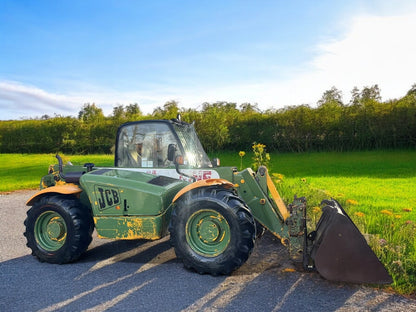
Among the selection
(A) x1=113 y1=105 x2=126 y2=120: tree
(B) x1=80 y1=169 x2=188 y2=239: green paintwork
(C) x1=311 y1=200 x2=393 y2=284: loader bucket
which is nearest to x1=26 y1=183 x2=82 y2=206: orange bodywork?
(B) x1=80 y1=169 x2=188 y2=239: green paintwork

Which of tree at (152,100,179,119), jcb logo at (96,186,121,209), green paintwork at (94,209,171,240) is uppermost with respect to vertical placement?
tree at (152,100,179,119)

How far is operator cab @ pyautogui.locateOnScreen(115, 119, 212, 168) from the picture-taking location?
5.92m

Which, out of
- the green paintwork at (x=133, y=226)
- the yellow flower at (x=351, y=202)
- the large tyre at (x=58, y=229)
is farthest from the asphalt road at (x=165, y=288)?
the yellow flower at (x=351, y=202)

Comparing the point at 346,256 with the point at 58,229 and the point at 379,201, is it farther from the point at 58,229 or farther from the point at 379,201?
the point at 379,201

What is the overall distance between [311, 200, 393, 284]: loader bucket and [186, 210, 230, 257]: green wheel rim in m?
1.17

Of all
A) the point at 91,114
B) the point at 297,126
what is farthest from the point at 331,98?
the point at 91,114

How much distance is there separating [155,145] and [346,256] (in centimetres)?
334

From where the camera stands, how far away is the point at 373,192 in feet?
33.2

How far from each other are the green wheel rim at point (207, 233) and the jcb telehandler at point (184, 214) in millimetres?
13

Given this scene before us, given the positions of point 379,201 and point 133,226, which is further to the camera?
point 379,201

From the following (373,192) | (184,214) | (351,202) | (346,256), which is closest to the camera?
(346,256)

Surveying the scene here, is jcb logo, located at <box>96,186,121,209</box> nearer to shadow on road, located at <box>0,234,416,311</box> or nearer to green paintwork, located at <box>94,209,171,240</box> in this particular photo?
green paintwork, located at <box>94,209,171,240</box>

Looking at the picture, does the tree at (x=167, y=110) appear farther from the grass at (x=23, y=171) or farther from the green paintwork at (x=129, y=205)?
the green paintwork at (x=129, y=205)

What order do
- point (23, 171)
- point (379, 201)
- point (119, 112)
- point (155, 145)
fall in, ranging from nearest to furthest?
point (155, 145)
point (379, 201)
point (23, 171)
point (119, 112)
